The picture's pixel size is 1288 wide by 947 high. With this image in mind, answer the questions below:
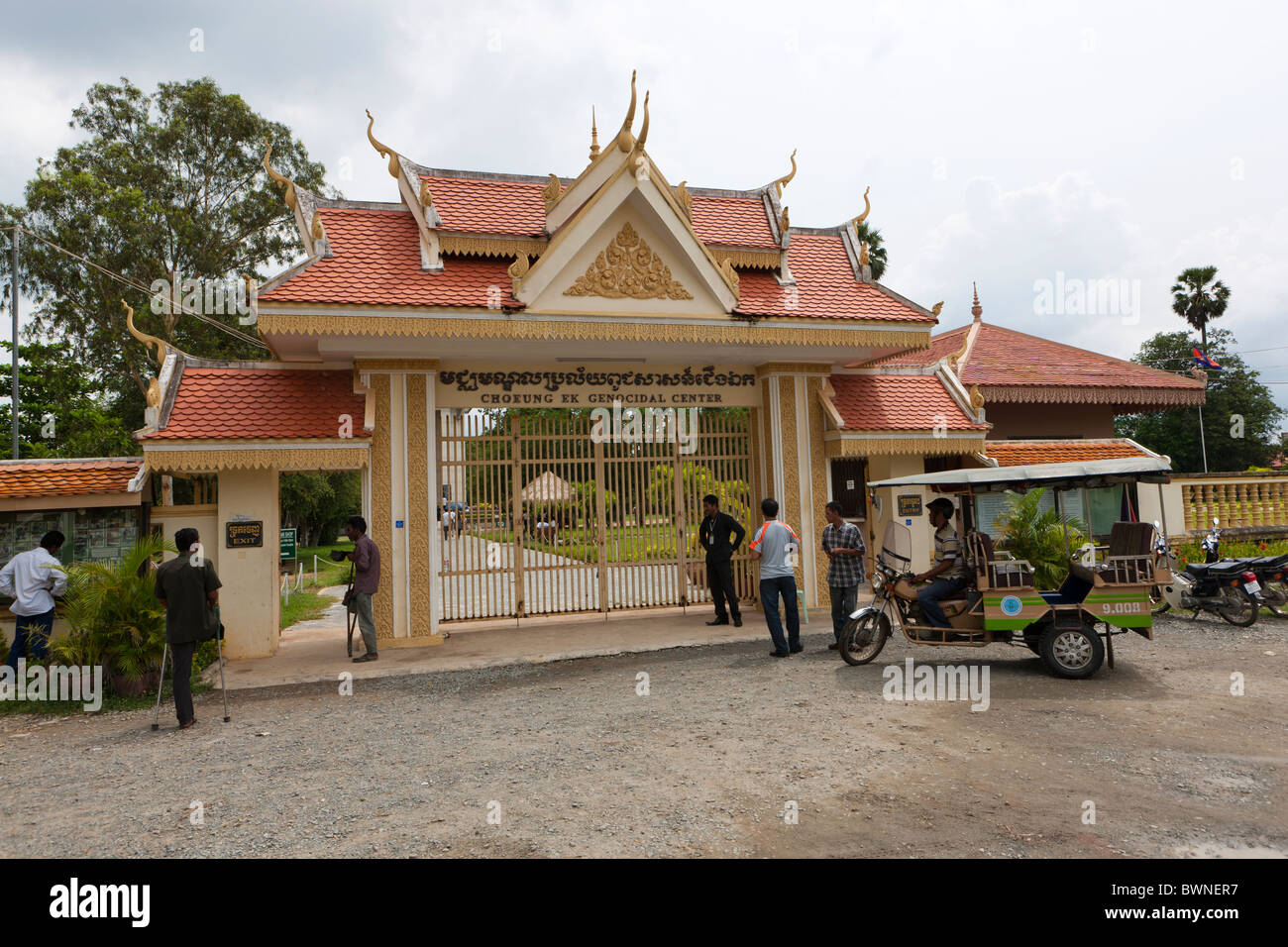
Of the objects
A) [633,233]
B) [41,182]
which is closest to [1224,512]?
[633,233]

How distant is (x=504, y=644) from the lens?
9227 millimetres

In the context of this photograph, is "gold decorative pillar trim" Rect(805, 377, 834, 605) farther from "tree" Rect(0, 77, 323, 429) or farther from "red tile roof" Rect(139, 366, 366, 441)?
"tree" Rect(0, 77, 323, 429)

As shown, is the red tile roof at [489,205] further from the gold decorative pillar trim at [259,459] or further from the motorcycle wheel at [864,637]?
the motorcycle wheel at [864,637]

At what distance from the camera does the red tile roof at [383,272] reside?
28.8 feet

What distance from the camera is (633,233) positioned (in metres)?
9.87

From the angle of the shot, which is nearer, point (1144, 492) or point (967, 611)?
point (967, 611)

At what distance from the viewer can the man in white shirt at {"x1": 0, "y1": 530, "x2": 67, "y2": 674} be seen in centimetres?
755

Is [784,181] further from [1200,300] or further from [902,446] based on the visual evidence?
[1200,300]

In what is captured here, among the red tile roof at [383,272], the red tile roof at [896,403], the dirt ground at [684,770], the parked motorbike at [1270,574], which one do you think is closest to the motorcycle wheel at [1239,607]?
the parked motorbike at [1270,574]

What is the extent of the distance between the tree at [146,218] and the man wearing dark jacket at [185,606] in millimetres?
17471

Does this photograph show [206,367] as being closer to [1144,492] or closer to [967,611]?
Answer: [967,611]

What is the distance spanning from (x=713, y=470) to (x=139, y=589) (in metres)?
7.14
